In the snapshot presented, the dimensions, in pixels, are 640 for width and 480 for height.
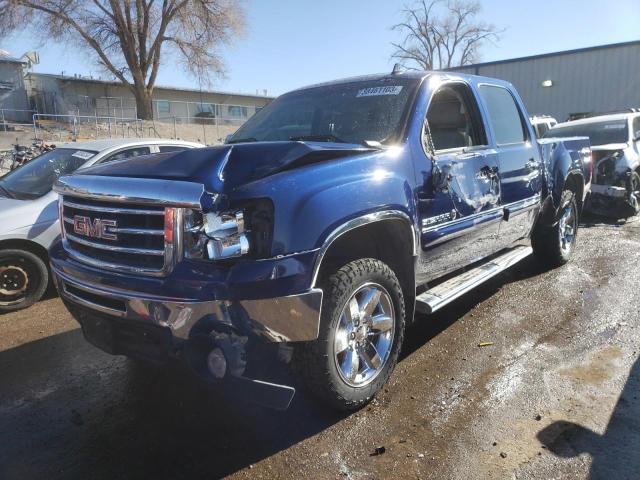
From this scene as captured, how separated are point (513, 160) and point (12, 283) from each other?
4877 millimetres

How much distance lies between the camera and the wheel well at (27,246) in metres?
4.82

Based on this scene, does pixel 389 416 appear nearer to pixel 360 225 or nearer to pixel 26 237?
pixel 360 225

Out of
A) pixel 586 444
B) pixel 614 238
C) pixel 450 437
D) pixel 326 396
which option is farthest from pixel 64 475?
pixel 614 238

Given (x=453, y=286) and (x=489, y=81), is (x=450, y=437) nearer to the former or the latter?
(x=453, y=286)

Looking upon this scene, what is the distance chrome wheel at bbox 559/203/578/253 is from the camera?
590cm

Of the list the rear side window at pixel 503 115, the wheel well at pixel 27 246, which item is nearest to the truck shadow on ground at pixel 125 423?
the wheel well at pixel 27 246

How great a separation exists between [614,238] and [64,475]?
7.68m

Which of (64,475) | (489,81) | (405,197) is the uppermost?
(489,81)

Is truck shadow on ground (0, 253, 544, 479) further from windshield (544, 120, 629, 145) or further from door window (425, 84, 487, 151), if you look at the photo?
windshield (544, 120, 629, 145)

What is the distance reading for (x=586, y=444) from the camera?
8.82 feet

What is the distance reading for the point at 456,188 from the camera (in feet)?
12.0

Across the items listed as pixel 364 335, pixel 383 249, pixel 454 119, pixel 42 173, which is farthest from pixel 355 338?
pixel 42 173

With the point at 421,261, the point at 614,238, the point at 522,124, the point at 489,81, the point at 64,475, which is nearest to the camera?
the point at 64,475

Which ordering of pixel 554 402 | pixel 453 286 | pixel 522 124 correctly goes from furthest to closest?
pixel 522 124 → pixel 453 286 → pixel 554 402
